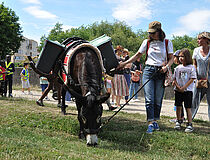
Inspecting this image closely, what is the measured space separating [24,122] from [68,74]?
1926 mm

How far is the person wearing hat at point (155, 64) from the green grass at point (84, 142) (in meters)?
0.57

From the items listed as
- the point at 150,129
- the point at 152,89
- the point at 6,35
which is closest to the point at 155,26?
the point at 152,89

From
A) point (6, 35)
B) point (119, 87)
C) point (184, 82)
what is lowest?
point (119, 87)

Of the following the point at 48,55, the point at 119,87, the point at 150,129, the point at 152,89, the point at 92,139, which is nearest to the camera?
the point at 92,139

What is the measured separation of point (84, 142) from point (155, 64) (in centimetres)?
225

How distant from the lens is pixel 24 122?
6.10m

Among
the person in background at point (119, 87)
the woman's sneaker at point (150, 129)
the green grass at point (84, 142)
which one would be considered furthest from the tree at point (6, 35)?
the woman's sneaker at point (150, 129)

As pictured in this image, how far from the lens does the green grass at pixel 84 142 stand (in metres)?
3.78

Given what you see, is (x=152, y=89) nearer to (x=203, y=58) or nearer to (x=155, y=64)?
(x=155, y=64)

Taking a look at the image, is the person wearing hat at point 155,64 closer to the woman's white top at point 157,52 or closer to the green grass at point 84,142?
the woman's white top at point 157,52

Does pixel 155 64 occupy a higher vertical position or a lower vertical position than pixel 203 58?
lower

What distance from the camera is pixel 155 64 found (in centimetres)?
552

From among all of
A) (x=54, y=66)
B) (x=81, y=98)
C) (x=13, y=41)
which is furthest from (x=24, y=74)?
(x=13, y=41)

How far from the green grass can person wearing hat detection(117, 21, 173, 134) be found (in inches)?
22.5
